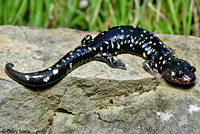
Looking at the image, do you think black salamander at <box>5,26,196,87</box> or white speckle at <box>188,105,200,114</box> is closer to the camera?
black salamander at <box>5,26,196,87</box>

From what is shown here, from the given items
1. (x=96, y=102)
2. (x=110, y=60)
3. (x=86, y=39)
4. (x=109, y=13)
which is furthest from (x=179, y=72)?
(x=109, y=13)

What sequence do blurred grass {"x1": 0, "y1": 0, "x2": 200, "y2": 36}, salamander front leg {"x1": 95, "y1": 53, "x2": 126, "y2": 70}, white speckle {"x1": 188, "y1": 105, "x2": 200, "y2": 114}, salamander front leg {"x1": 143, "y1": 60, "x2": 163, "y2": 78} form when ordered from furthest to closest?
1. blurred grass {"x1": 0, "y1": 0, "x2": 200, "y2": 36}
2. salamander front leg {"x1": 95, "y1": 53, "x2": 126, "y2": 70}
3. salamander front leg {"x1": 143, "y1": 60, "x2": 163, "y2": 78}
4. white speckle {"x1": 188, "y1": 105, "x2": 200, "y2": 114}

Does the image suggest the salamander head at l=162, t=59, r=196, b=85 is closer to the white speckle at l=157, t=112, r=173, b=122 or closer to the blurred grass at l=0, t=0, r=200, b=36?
the white speckle at l=157, t=112, r=173, b=122

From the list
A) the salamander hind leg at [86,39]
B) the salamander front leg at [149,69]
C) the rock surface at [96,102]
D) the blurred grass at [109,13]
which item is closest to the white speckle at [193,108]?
the rock surface at [96,102]

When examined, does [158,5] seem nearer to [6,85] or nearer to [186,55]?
[186,55]

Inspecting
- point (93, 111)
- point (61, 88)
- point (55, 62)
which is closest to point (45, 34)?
point (55, 62)

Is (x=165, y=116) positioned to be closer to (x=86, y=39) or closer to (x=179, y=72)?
(x=179, y=72)

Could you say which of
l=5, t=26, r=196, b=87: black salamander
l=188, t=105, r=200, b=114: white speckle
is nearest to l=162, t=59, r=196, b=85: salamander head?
l=5, t=26, r=196, b=87: black salamander

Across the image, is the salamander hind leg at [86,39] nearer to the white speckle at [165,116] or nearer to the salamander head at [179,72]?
the salamander head at [179,72]
